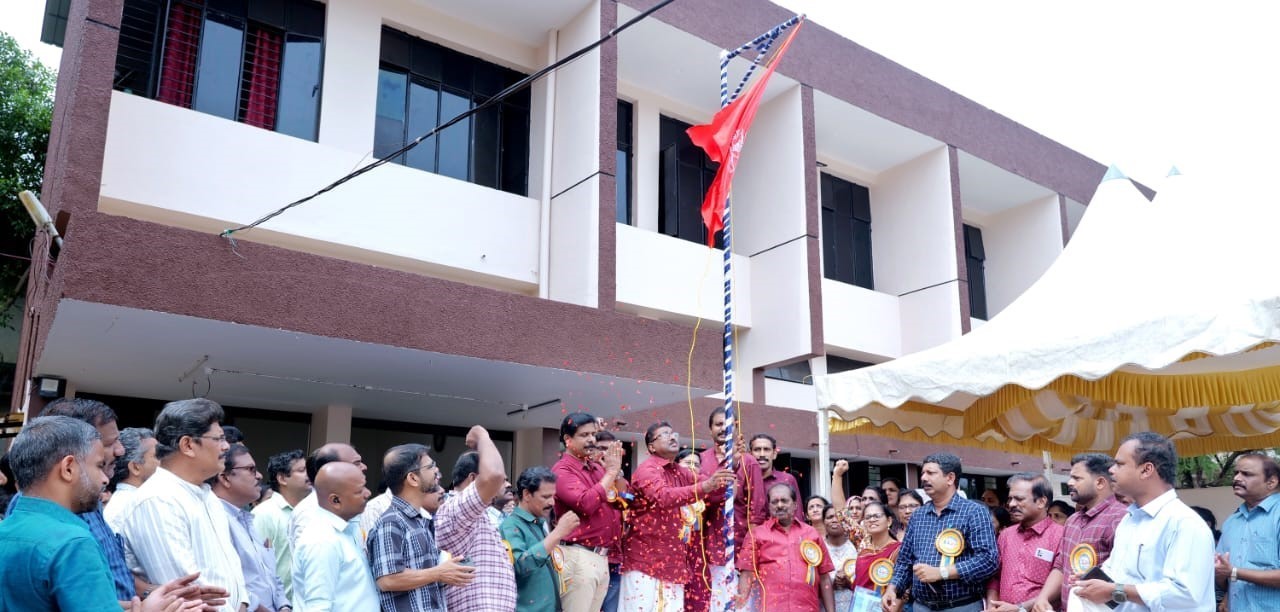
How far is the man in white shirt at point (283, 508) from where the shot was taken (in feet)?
19.7

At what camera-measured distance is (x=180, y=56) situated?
11602 millimetres

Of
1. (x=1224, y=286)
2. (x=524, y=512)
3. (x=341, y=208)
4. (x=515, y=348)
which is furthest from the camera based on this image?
(x=341, y=208)

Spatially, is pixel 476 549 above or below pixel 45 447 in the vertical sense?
below

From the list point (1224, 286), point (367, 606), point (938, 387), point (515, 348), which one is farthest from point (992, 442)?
point (367, 606)

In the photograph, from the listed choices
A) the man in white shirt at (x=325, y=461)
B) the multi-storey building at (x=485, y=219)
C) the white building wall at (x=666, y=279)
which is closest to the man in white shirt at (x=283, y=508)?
the man in white shirt at (x=325, y=461)

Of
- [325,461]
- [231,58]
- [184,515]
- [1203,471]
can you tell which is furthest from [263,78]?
[1203,471]

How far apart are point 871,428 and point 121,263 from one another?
6.16 metres

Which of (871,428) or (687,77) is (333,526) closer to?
(871,428)

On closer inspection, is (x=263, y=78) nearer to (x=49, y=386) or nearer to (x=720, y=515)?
(x=49, y=386)

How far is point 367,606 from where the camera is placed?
14.2ft

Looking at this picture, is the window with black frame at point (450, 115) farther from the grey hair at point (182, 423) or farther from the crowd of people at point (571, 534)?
the grey hair at point (182, 423)

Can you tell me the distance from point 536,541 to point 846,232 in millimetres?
13702

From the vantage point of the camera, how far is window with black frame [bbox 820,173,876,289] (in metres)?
18.0

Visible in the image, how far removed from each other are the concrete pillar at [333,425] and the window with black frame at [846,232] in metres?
9.18
